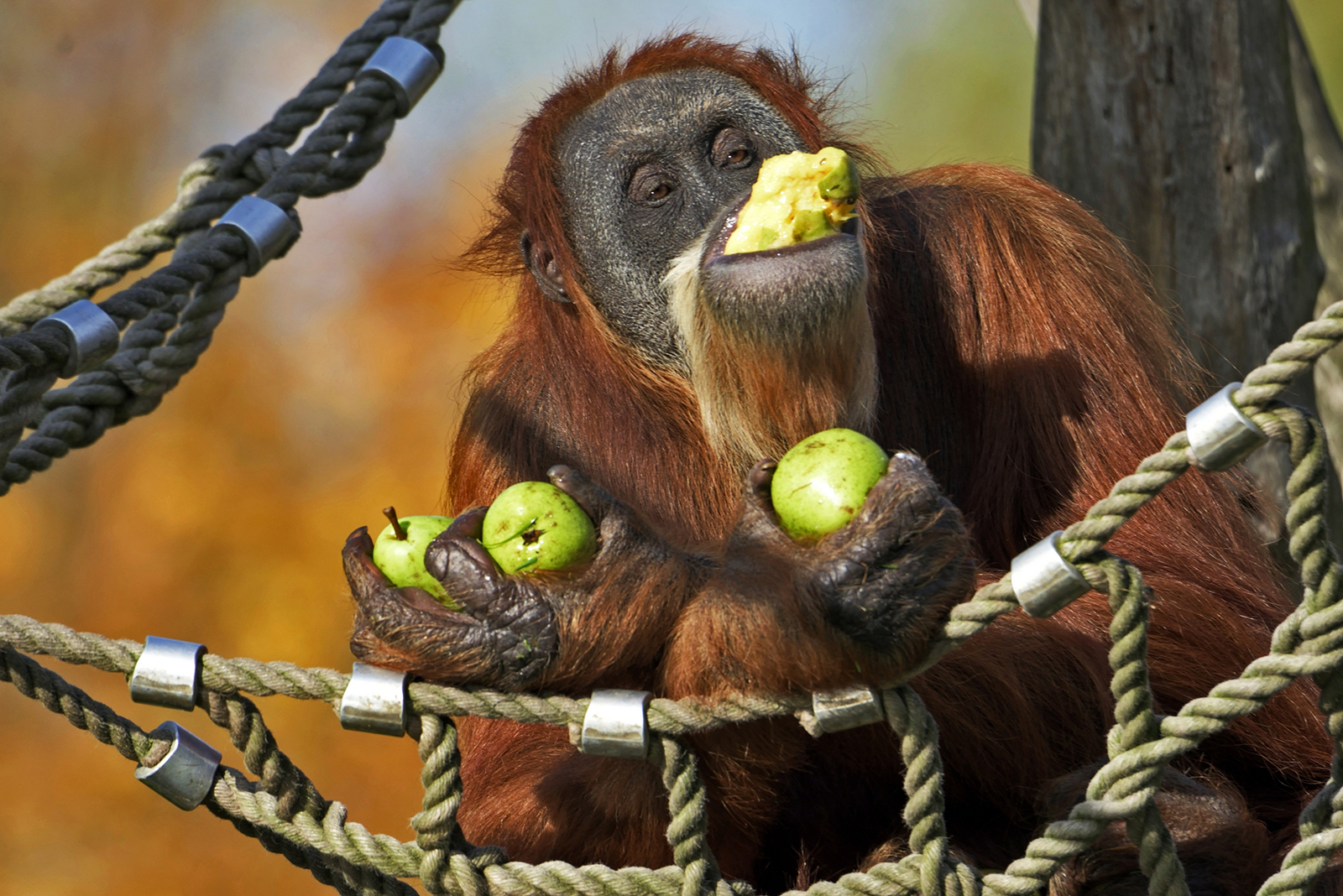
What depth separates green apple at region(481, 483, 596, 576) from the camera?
1.91 m

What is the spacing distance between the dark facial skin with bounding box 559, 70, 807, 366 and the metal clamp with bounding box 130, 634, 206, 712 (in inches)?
52.4

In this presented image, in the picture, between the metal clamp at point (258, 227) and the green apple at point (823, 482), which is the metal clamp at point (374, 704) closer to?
the green apple at point (823, 482)

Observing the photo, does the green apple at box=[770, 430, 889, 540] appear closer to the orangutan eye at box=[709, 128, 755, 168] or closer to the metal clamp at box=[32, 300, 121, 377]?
the orangutan eye at box=[709, 128, 755, 168]

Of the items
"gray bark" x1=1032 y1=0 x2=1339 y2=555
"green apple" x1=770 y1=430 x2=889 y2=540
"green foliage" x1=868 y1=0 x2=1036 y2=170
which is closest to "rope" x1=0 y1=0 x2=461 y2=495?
"green apple" x1=770 y1=430 x2=889 y2=540

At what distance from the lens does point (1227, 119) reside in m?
3.73

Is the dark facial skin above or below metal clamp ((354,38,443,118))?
below

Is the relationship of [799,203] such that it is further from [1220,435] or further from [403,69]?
[1220,435]

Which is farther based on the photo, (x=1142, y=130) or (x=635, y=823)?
(x=1142, y=130)

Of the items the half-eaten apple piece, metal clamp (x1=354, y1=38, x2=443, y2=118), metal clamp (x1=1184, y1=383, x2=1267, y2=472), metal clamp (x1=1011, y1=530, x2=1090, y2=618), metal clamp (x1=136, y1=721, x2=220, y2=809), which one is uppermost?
metal clamp (x1=354, y1=38, x2=443, y2=118)

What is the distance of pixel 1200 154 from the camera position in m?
3.77

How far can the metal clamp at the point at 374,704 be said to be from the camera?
1.77m

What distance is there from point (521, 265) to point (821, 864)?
1.69 metres

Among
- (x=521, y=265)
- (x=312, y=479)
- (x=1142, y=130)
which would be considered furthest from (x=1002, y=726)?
(x=312, y=479)

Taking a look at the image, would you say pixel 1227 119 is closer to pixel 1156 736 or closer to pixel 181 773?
pixel 1156 736
